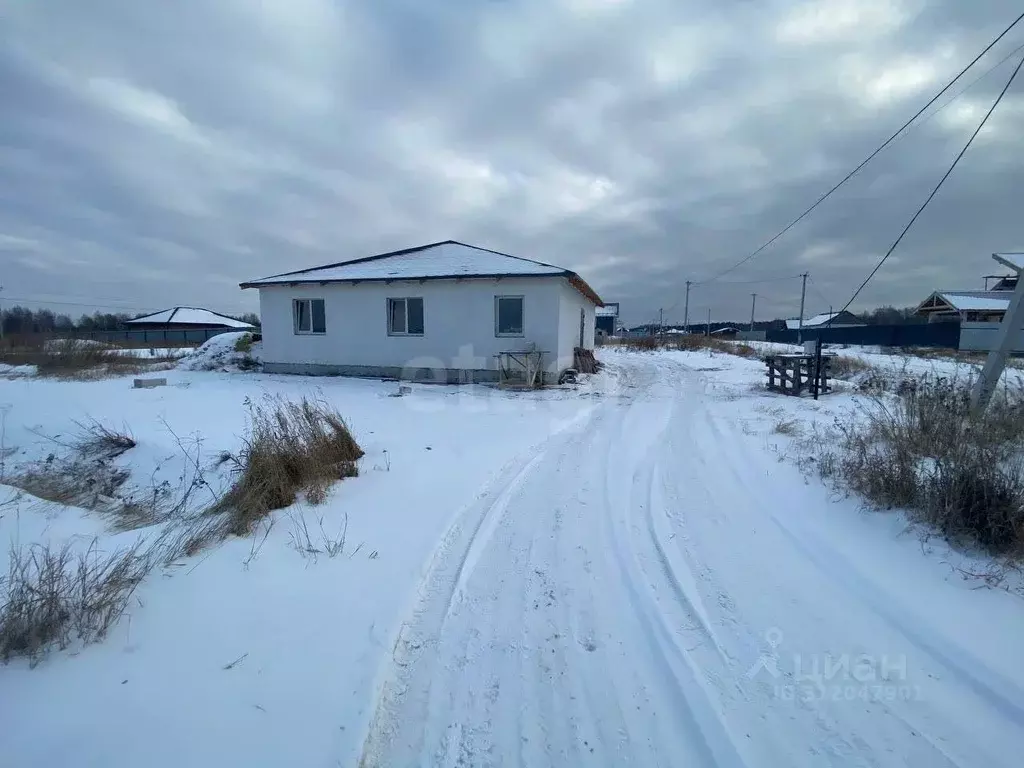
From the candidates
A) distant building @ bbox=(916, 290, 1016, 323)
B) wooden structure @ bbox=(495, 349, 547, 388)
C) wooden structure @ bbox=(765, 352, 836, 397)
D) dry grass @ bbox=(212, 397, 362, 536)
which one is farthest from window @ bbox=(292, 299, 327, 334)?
distant building @ bbox=(916, 290, 1016, 323)

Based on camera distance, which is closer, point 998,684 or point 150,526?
point 998,684

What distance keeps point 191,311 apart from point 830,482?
65016 millimetres

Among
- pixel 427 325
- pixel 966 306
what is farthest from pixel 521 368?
pixel 966 306

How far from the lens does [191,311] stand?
5400 cm

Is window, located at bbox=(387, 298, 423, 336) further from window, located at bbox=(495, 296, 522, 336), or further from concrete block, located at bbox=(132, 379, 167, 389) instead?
concrete block, located at bbox=(132, 379, 167, 389)

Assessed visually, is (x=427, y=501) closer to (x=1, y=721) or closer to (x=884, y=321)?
(x=1, y=721)

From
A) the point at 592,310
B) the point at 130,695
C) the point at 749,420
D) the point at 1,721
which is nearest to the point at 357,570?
the point at 130,695

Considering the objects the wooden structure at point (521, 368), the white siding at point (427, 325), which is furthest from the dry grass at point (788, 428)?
the white siding at point (427, 325)

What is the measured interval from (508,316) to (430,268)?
120 inches

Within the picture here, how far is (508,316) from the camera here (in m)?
13.5

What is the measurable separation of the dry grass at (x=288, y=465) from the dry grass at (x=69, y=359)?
13.8m

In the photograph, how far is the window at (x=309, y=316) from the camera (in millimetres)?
15391

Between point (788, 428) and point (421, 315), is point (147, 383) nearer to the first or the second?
point (421, 315)

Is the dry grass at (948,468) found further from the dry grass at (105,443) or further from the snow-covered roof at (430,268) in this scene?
the dry grass at (105,443)
